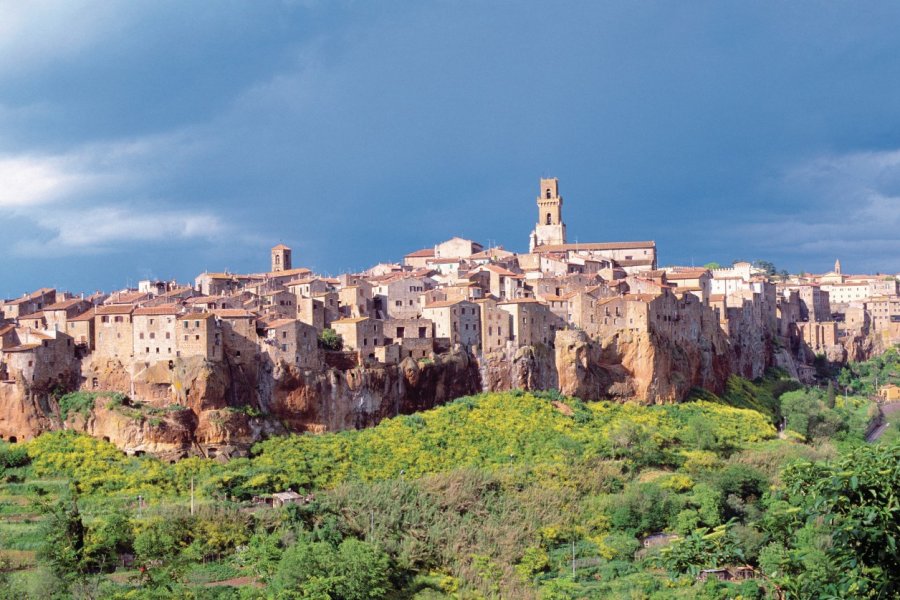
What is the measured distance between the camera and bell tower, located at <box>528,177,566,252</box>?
86875 mm

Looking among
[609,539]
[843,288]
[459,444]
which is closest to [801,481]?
[609,539]

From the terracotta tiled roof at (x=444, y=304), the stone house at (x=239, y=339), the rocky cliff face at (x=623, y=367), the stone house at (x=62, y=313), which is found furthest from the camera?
the rocky cliff face at (x=623, y=367)

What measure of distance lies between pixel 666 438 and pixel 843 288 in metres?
58.8

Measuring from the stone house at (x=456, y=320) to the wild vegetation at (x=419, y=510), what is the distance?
10.1 ft

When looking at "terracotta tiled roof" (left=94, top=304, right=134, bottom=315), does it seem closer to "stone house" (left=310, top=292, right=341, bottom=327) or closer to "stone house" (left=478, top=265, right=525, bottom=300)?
"stone house" (left=310, top=292, right=341, bottom=327)

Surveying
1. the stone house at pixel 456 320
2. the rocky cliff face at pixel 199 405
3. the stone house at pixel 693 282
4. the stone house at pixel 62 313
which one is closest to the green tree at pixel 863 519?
the rocky cliff face at pixel 199 405

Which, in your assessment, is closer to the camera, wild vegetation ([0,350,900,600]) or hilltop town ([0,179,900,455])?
wild vegetation ([0,350,900,600])

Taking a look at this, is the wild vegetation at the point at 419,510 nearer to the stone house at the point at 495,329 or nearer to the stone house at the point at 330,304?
the stone house at the point at 495,329

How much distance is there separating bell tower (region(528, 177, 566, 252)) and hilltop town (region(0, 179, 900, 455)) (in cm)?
1192

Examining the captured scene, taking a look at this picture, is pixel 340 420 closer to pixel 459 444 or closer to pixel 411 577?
pixel 459 444

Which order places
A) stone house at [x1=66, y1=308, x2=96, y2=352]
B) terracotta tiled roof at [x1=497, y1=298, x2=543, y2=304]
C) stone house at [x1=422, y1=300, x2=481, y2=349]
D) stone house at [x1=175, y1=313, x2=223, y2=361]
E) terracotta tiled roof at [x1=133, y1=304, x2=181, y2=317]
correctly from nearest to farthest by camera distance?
1. stone house at [x1=175, y1=313, x2=223, y2=361]
2. terracotta tiled roof at [x1=133, y1=304, x2=181, y2=317]
3. stone house at [x1=66, y1=308, x2=96, y2=352]
4. stone house at [x1=422, y1=300, x2=481, y2=349]
5. terracotta tiled roof at [x1=497, y1=298, x2=543, y2=304]

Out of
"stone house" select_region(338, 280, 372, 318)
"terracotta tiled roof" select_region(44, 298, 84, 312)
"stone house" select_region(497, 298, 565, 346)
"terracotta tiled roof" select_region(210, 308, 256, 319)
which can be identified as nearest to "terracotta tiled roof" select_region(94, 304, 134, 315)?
"terracotta tiled roof" select_region(44, 298, 84, 312)

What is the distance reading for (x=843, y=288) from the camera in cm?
10256

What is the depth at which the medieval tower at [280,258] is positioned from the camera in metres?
74.4
